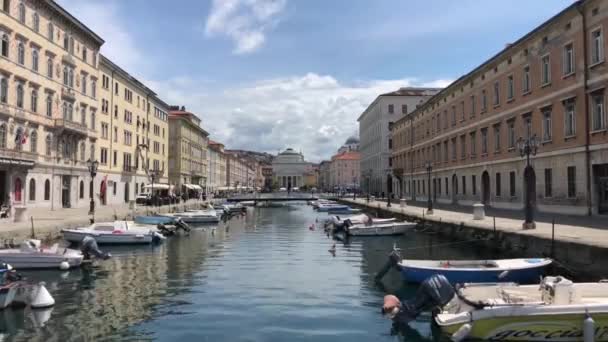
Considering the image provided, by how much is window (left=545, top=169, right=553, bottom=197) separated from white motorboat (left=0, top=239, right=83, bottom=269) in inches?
1181

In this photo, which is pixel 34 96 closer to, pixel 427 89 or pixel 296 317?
pixel 296 317

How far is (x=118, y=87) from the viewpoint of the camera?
2554 inches

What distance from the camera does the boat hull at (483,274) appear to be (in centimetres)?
1612

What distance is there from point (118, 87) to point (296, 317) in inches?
2310

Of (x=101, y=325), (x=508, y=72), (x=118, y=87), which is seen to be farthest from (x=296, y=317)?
(x=118, y=87)

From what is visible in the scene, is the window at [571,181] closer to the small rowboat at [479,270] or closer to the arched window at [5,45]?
the small rowboat at [479,270]

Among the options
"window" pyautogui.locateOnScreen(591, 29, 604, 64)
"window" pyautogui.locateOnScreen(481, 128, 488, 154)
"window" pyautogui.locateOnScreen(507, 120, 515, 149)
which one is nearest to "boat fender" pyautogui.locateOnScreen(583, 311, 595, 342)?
"window" pyautogui.locateOnScreen(591, 29, 604, 64)

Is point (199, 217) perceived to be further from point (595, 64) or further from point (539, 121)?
point (595, 64)

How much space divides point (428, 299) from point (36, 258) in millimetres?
16360

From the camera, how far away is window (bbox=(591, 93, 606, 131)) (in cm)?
2864

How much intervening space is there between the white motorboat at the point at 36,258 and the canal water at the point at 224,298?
0.44 m

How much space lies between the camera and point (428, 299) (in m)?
12.3

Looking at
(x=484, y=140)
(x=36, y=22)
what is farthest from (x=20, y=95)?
(x=484, y=140)

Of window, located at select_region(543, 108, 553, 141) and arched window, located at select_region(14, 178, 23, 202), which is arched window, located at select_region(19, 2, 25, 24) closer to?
arched window, located at select_region(14, 178, 23, 202)
